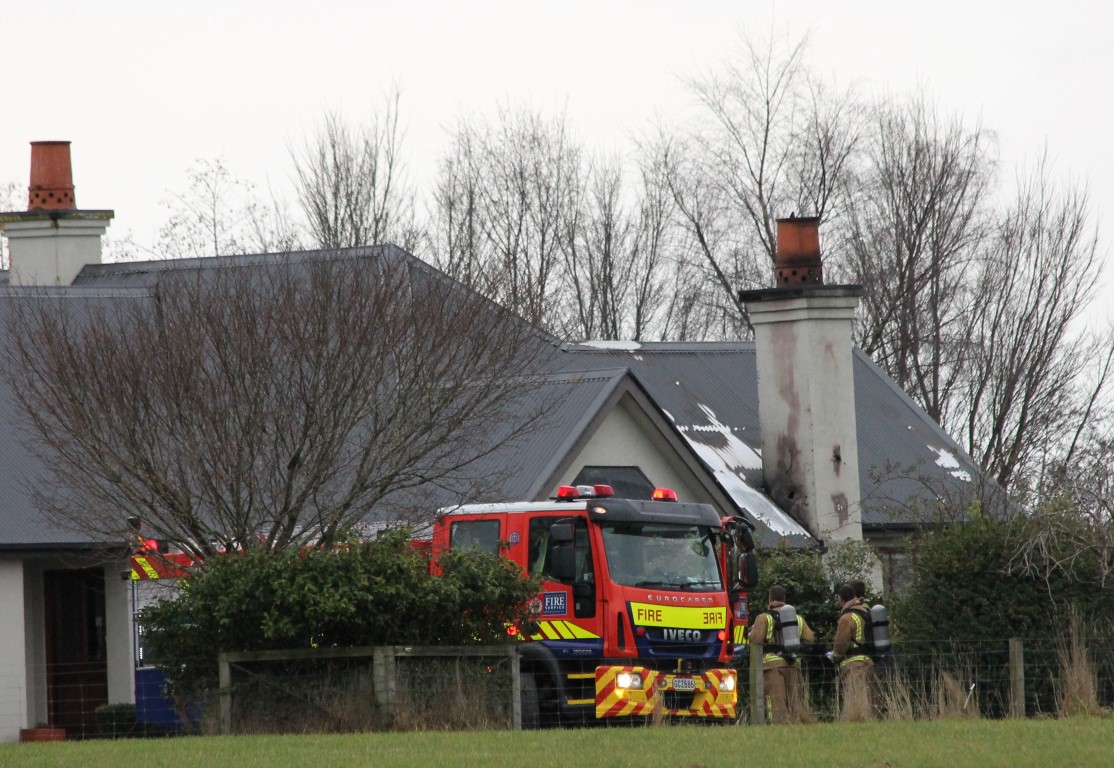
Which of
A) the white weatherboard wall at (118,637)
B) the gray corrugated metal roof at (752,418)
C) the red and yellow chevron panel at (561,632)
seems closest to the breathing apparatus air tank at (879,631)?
the red and yellow chevron panel at (561,632)

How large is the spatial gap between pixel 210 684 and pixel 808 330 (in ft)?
42.9

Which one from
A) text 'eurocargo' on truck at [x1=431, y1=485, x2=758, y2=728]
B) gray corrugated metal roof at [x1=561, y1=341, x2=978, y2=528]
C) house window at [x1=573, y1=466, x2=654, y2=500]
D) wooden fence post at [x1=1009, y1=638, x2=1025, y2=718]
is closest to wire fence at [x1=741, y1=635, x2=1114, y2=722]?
wooden fence post at [x1=1009, y1=638, x2=1025, y2=718]

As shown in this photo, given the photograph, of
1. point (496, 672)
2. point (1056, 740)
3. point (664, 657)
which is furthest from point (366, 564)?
point (1056, 740)

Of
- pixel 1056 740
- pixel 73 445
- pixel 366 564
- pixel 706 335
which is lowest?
pixel 1056 740

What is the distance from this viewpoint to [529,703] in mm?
18469

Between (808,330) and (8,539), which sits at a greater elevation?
(808,330)

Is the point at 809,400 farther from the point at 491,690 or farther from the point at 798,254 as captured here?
the point at 491,690

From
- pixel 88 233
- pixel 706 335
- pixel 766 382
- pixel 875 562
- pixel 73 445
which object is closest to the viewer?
pixel 73 445

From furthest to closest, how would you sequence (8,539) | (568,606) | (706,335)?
(706,335)
(8,539)
(568,606)

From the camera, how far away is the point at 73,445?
805 inches

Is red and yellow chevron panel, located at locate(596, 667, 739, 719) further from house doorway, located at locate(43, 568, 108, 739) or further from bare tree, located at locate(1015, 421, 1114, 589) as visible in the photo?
house doorway, located at locate(43, 568, 108, 739)

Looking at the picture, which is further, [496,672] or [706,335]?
[706,335]

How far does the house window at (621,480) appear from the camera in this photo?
26016 mm

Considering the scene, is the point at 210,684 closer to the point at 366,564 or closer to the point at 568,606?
the point at 366,564
